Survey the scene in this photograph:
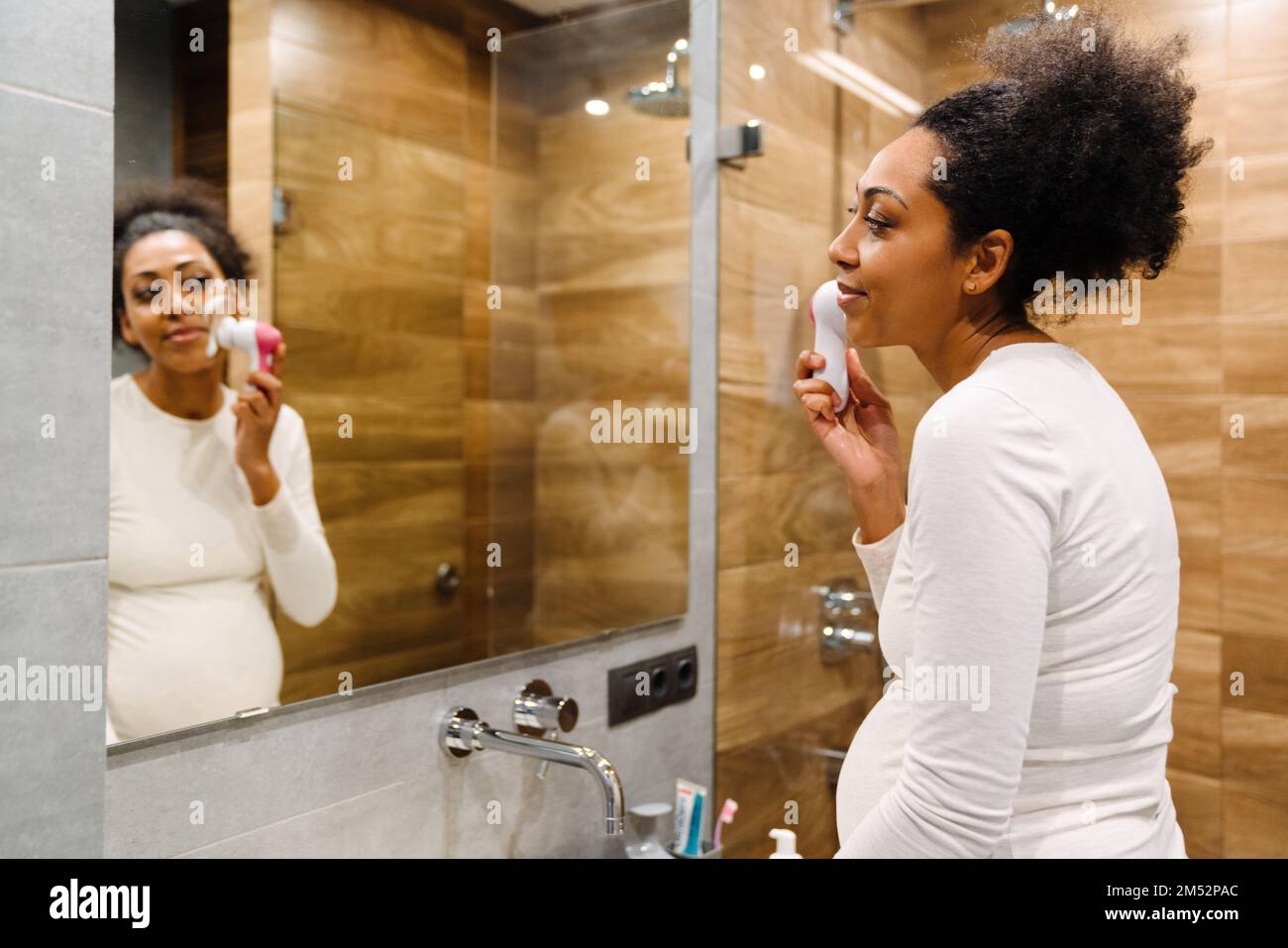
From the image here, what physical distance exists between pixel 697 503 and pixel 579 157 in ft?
1.74

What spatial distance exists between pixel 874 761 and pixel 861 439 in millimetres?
363

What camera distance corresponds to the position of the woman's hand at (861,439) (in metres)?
1.06

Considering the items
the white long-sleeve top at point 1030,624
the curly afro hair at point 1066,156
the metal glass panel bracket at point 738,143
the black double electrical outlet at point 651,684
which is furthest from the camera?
the metal glass panel bracket at point 738,143

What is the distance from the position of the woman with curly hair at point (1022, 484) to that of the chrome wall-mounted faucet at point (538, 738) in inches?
12.4

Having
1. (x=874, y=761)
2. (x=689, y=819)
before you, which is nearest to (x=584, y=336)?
(x=689, y=819)

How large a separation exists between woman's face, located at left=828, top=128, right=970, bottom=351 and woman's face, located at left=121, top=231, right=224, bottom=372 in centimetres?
58

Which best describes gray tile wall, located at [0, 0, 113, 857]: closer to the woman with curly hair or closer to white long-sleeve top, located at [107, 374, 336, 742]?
white long-sleeve top, located at [107, 374, 336, 742]

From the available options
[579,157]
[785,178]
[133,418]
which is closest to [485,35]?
[579,157]

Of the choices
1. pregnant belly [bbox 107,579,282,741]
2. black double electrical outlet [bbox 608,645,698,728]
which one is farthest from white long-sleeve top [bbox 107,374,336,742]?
black double electrical outlet [bbox 608,645,698,728]

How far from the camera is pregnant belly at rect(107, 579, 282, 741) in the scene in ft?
2.97

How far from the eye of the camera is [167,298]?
952 millimetres

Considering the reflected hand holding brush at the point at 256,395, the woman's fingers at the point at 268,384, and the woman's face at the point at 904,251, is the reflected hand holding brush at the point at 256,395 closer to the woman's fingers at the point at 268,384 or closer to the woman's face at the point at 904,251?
the woman's fingers at the point at 268,384

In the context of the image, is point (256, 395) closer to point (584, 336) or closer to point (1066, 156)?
point (584, 336)

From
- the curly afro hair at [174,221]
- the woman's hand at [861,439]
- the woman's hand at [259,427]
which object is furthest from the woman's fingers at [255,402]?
the woman's hand at [861,439]
